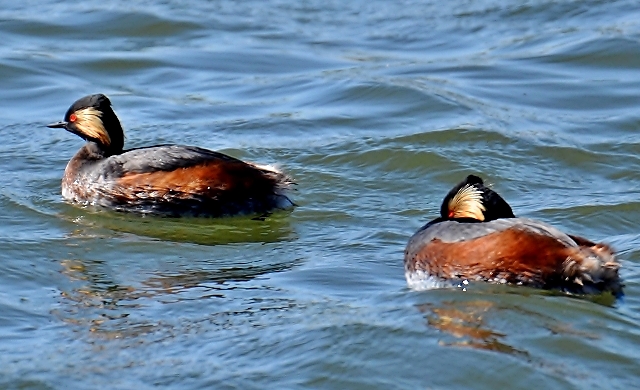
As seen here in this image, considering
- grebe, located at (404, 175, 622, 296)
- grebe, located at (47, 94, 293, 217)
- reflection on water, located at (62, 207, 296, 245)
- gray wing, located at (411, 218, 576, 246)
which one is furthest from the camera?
grebe, located at (47, 94, 293, 217)

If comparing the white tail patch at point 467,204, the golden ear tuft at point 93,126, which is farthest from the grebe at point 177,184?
the white tail patch at point 467,204

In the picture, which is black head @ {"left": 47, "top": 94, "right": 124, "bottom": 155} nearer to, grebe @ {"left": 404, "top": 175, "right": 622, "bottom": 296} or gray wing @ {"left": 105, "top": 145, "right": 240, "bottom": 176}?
gray wing @ {"left": 105, "top": 145, "right": 240, "bottom": 176}

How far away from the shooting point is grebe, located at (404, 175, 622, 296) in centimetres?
708

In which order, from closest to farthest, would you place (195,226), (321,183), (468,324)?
(468,324)
(195,226)
(321,183)

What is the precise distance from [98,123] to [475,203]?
3.66 m

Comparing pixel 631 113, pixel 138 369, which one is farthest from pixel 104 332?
pixel 631 113

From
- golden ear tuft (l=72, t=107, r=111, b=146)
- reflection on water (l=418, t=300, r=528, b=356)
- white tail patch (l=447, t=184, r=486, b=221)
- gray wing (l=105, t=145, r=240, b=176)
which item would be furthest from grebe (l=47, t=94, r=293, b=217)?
reflection on water (l=418, t=300, r=528, b=356)

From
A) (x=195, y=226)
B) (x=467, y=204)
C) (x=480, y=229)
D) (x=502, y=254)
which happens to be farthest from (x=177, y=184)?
(x=502, y=254)

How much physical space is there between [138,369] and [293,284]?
5.60 feet

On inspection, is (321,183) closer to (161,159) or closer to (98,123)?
(161,159)

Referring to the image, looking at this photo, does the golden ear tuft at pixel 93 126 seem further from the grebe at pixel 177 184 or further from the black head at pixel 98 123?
the grebe at pixel 177 184

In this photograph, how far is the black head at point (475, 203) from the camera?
7648mm

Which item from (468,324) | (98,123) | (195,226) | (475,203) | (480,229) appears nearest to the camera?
(468,324)

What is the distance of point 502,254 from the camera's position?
7184mm
